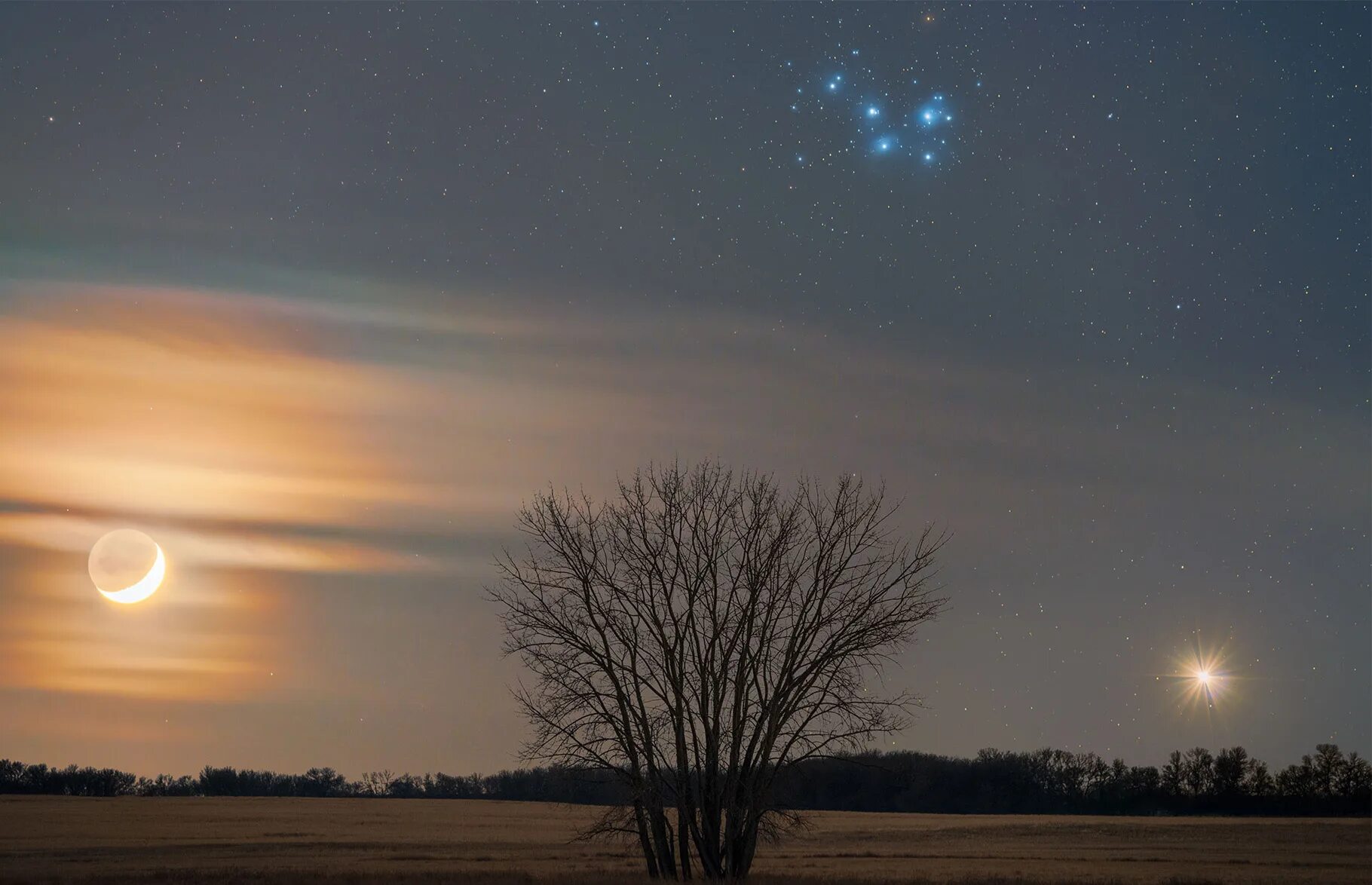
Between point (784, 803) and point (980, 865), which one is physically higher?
point (784, 803)

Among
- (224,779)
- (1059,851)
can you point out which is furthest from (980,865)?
(224,779)

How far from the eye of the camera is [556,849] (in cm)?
6812

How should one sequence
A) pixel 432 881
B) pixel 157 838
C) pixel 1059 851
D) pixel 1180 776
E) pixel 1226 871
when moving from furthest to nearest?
pixel 1180 776
pixel 157 838
pixel 1059 851
pixel 1226 871
pixel 432 881

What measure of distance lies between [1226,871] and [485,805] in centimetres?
9133

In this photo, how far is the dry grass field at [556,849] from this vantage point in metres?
46.0

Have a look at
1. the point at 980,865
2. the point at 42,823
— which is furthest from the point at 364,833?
the point at 980,865

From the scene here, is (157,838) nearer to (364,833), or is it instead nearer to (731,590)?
(364,833)

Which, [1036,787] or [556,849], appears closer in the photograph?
[556,849]

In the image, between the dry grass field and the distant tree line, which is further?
the distant tree line

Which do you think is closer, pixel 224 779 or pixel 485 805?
pixel 485 805

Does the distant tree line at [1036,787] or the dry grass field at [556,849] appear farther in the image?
the distant tree line at [1036,787]

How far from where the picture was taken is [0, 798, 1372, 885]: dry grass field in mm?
46031

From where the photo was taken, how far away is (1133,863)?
59.9 metres

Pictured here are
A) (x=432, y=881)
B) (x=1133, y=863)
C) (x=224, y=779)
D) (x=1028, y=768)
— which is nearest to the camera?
(x=432, y=881)
